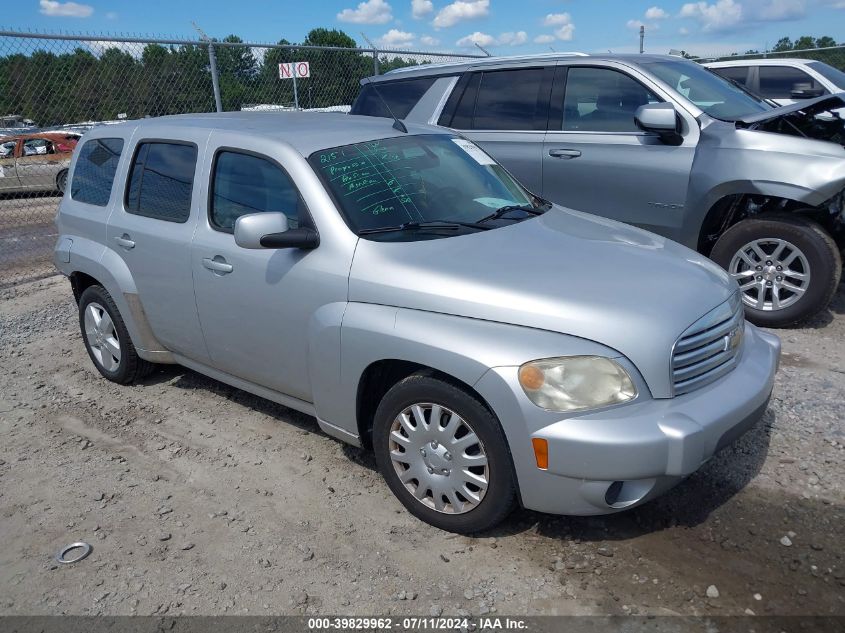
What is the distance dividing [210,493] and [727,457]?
2.67 m

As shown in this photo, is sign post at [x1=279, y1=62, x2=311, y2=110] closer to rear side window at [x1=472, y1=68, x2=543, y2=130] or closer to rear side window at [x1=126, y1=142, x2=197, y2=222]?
rear side window at [x1=472, y1=68, x2=543, y2=130]

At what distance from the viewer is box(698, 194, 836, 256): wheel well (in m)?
5.25

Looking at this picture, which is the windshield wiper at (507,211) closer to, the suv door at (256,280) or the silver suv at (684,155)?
the suv door at (256,280)

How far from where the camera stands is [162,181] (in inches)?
172

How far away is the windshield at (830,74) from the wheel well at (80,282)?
9197 millimetres

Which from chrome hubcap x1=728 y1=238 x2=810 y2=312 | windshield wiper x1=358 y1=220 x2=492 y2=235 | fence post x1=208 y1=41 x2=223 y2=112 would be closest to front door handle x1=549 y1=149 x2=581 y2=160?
chrome hubcap x1=728 y1=238 x2=810 y2=312

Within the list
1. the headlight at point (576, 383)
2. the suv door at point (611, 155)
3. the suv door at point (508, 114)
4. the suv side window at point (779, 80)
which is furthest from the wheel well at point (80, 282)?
the suv side window at point (779, 80)

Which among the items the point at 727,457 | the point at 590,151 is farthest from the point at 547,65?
the point at 727,457

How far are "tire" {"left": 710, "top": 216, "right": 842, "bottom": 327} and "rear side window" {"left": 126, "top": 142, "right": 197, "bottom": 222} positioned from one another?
3.83m

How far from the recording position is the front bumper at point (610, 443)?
8.74 feet

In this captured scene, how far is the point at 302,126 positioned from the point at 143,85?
6.02 metres

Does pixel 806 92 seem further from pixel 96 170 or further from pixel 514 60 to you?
pixel 96 170

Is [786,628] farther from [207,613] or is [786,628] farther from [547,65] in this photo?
[547,65]

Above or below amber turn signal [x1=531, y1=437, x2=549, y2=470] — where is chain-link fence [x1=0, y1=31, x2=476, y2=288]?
above
